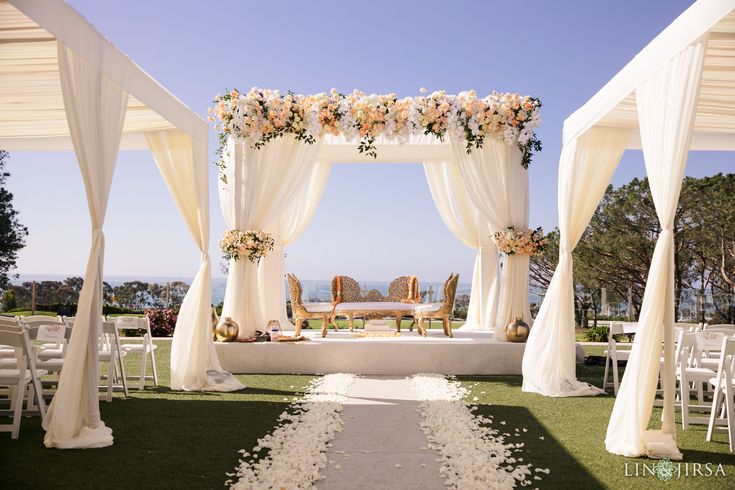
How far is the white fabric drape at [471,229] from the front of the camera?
446 inches

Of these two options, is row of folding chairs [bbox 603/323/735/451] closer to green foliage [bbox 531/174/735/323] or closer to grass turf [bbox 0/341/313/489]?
grass turf [bbox 0/341/313/489]

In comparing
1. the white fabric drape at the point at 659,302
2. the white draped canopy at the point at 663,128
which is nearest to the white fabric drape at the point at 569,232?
the white draped canopy at the point at 663,128

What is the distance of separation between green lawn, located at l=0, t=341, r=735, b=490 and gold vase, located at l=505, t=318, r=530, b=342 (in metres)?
1.39

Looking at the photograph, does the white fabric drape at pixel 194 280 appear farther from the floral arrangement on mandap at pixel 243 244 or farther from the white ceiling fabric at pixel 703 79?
the white ceiling fabric at pixel 703 79

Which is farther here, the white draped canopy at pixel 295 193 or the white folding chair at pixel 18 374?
the white draped canopy at pixel 295 193

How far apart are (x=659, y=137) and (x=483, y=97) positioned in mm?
4409

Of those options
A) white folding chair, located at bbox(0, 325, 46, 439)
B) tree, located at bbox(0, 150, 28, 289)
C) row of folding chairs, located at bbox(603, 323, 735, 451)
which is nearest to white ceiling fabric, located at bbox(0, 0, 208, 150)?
white folding chair, located at bbox(0, 325, 46, 439)

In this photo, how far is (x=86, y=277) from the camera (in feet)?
16.6

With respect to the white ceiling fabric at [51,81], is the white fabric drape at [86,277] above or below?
below

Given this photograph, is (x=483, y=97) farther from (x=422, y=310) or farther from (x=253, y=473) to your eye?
(x=253, y=473)

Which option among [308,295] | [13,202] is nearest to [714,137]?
[308,295]

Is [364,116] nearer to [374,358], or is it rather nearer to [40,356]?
[374,358]

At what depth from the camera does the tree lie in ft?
77.7

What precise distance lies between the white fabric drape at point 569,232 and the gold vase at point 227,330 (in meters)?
3.70
